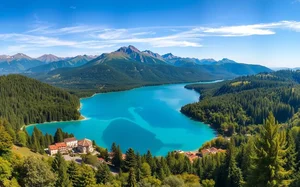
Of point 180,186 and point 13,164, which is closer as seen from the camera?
point 180,186

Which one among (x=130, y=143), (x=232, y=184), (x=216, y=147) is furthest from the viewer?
(x=130, y=143)

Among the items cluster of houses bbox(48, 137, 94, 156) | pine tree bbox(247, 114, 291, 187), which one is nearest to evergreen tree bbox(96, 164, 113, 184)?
cluster of houses bbox(48, 137, 94, 156)

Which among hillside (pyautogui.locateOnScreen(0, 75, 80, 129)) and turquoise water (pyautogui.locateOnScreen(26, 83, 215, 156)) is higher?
hillside (pyautogui.locateOnScreen(0, 75, 80, 129))

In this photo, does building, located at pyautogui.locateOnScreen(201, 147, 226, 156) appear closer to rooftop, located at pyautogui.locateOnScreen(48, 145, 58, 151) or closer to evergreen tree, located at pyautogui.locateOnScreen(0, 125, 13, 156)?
rooftop, located at pyautogui.locateOnScreen(48, 145, 58, 151)

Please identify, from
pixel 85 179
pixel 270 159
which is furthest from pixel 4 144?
pixel 270 159

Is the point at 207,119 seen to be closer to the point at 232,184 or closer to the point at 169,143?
the point at 169,143

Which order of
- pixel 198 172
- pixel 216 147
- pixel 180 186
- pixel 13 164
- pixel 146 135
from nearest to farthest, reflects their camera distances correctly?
pixel 180 186, pixel 13 164, pixel 198 172, pixel 216 147, pixel 146 135

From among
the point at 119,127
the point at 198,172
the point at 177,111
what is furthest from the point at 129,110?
the point at 198,172
